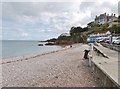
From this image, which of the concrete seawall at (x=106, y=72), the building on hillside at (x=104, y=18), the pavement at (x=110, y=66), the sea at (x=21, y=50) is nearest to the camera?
the concrete seawall at (x=106, y=72)

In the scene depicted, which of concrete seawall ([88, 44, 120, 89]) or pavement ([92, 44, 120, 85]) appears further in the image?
pavement ([92, 44, 120, 85])

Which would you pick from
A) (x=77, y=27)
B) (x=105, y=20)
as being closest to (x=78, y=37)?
(x=77, y=27)

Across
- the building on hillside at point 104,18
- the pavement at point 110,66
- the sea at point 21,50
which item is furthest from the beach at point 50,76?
the building on hillside at point 104,18

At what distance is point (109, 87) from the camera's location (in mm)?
6129

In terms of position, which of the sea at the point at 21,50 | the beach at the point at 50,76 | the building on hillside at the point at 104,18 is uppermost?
the building on hillside at the point at 104,18

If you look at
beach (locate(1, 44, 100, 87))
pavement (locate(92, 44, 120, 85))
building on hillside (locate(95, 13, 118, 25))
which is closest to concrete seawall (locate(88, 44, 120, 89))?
pavement (locate(92, 44, 120, 85))

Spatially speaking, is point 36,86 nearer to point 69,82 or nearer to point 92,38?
point 69,82

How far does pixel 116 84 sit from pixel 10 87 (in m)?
4.48

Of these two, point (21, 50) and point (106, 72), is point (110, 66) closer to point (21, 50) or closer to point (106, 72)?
point (106, 72)

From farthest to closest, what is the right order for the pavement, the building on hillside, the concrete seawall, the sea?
the building on hillside < the sea < the pavement < the concrete seawall

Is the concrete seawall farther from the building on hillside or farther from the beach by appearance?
the building on hillside

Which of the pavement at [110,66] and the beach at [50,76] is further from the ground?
the pavement at [110,66]

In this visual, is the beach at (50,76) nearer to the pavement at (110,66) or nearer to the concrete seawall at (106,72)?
the concrete seawall at (106,72)

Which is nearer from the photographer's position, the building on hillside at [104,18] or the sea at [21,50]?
the sea at [21,50]
